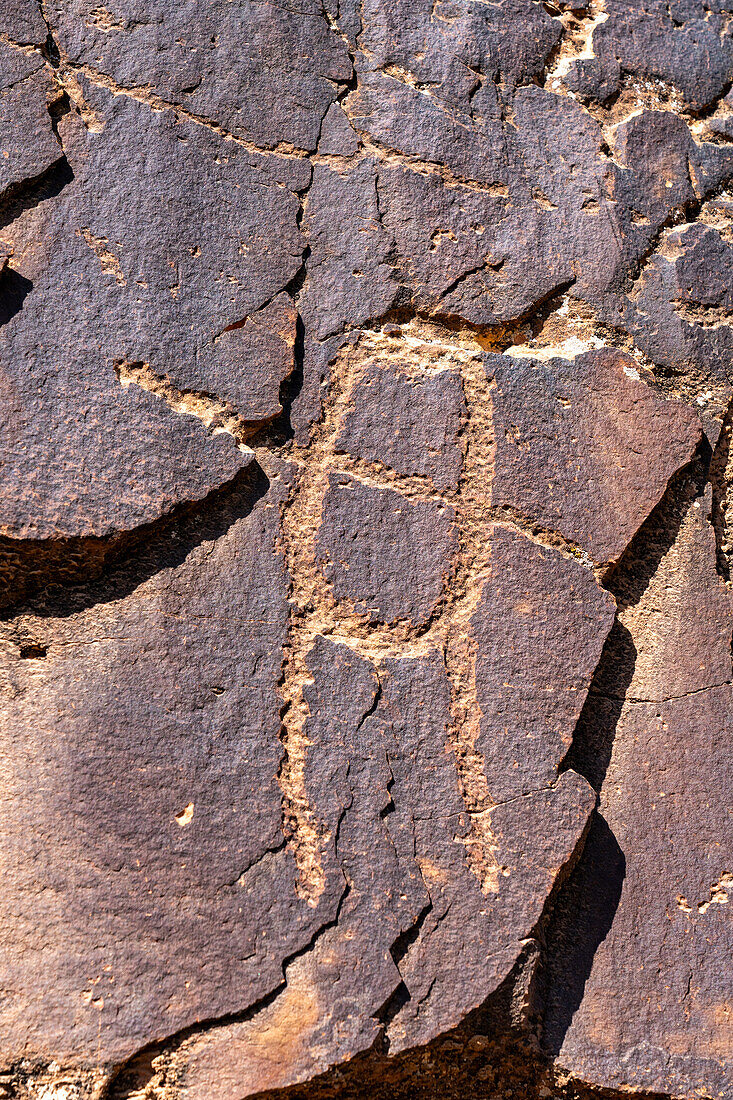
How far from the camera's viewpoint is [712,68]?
1.18 meters

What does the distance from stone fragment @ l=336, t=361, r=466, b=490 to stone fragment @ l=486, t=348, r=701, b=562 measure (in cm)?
6

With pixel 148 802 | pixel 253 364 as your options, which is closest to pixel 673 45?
pixel 253 364

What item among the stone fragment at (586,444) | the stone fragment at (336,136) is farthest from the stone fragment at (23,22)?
the stone fragment at (586,444)

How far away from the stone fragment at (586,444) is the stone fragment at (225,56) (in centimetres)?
44

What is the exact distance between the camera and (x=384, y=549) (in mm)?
938

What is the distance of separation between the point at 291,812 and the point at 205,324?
0.58 metres

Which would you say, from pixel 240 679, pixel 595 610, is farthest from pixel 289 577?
pixel 595 610

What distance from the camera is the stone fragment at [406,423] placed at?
3.16 ft

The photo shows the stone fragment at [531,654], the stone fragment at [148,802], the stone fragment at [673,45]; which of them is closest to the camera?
the stone fragment at [148,802]

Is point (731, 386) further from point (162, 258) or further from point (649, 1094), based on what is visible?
point (649, 1094)

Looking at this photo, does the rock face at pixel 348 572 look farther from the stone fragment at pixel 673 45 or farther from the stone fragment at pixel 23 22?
the stone fragment at pixel 673 45

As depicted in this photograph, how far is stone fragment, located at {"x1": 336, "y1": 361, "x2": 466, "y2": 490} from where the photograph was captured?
0.96 meters

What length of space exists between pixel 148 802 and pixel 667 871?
615mm

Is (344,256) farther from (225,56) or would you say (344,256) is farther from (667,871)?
(667,871)
